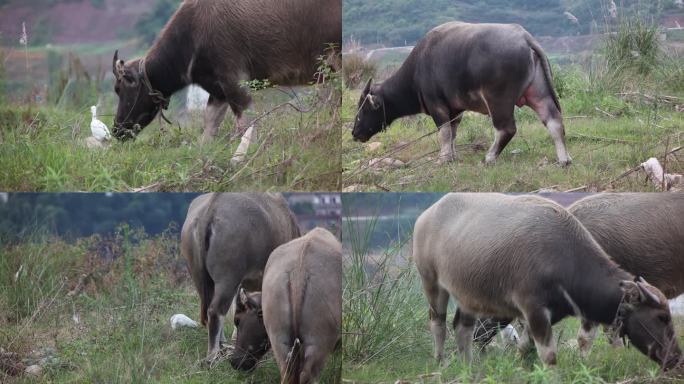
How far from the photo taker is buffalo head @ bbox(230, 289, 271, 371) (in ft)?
23.4

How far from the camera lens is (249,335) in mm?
7164

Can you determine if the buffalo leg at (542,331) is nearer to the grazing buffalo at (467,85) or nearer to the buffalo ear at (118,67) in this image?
the grazing buffalo at (467,85)

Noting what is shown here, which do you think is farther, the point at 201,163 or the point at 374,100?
the point at 374,100

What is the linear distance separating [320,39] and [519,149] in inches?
65.9

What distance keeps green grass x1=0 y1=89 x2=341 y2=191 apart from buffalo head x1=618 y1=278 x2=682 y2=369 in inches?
87.7

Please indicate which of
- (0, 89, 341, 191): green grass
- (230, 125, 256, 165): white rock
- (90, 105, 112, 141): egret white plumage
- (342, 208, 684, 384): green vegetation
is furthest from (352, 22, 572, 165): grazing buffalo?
(90, 105, 112, 141): egret white plumage

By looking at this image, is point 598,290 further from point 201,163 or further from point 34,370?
point 34,370

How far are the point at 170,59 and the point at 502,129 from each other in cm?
260

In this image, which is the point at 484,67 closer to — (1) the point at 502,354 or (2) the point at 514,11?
(2) the point at 514,11

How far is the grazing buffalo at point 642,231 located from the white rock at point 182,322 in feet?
9.64

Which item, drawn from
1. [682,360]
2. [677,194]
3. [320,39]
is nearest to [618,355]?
[682,360]

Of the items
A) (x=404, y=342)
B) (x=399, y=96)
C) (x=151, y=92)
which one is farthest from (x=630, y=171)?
(x=151, y=92)

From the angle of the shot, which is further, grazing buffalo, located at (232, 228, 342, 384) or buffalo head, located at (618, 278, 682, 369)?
grazing buffalo, located at (232, 228, 342, 384)

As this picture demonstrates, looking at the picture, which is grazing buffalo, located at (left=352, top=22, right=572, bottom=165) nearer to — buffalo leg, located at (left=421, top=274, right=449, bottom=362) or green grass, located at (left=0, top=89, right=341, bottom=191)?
green grass, located at (left=0, top=89, right=341, bottom=191)
